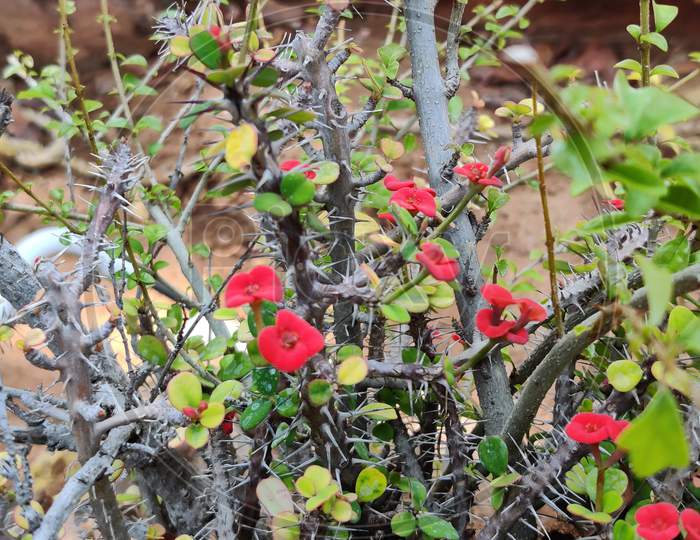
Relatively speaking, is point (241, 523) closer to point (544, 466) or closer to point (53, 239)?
point (544, 466)

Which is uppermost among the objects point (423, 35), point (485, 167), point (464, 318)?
point (423, 35)

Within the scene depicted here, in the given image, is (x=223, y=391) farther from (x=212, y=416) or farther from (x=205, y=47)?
(x=205, y=47)

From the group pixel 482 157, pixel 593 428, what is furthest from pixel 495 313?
pixel 482 157

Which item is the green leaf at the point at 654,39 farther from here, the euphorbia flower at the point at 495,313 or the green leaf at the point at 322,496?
the green leaf at the point at 322,496

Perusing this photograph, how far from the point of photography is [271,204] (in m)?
0.39

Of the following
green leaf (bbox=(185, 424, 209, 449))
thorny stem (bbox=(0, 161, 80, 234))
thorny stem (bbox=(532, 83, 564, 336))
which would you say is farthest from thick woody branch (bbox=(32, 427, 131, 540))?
thorny stem (bbox=(532, 83, 564, 336))

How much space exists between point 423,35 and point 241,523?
1.81 feet

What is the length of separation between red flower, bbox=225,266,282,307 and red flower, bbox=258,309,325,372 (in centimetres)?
2

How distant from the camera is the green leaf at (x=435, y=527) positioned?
1.75 feet

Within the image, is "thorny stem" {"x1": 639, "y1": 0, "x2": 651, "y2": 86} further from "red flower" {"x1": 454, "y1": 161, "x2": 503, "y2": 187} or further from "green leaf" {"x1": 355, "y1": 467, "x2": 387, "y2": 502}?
"green leaf" {"x1": 355, "y1": 467, "x2": 387, "y2": 502}

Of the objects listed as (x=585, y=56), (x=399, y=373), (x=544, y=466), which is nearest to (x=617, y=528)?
(x=544, y=466)

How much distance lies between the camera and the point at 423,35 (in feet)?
2.40

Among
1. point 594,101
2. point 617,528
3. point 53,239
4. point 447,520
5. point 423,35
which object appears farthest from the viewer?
point 53,239

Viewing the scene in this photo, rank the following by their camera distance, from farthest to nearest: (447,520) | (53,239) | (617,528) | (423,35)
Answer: (53,239) → (423,35) → (447,520) → (617,528)
